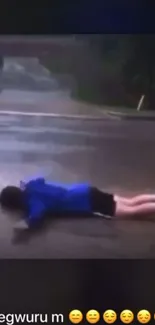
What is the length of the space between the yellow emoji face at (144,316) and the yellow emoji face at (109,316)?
5 centimetres

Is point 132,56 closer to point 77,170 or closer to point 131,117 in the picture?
point 131,117

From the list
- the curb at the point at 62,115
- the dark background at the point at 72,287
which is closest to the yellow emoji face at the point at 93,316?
the dark background at the point at 72,287

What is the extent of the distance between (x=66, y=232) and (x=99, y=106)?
23 cm

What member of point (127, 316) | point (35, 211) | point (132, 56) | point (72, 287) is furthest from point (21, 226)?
point (132, 56)

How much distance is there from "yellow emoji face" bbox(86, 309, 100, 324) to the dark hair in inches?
8.9

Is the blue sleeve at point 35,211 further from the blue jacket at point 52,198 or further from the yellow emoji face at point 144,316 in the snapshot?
the yellow emoji face at point 144,316

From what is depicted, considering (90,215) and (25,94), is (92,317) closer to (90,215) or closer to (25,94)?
(90,215)

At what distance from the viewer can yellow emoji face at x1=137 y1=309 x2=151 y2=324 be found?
1330 millimetres

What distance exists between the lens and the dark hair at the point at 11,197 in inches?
53.2

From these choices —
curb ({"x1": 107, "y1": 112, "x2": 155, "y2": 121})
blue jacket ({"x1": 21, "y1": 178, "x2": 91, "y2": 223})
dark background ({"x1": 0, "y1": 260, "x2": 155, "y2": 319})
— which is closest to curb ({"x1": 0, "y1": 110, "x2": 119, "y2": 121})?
curb ({"x1": 107, "y1": 112, "x2": 155, "y2": 121})

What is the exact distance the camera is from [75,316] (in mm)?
1335

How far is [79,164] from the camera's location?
135 cm

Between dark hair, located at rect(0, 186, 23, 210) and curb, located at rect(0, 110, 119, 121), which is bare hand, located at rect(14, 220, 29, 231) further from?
curb, located at rect(0, 110, 119, 121)

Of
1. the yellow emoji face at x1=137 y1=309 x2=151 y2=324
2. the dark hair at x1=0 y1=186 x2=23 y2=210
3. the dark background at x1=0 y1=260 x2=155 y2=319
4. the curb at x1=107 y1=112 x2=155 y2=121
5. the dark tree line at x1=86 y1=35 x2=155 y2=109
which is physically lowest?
the yellow emoji face at x1=137 y1=309 x2=151 y2=324
